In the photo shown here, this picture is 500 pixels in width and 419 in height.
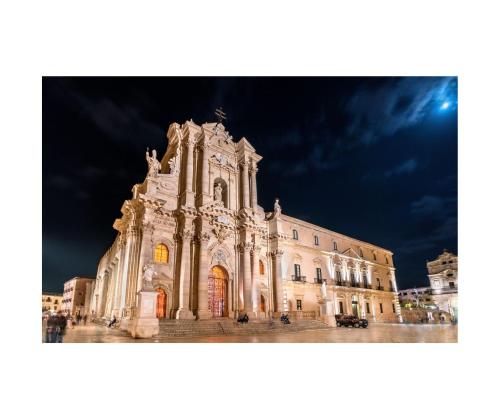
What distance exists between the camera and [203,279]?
1533 cm

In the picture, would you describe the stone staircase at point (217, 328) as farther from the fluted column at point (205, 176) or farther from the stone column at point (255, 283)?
the fluted column at point (205, 176)

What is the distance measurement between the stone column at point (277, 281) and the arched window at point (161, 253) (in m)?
7.11

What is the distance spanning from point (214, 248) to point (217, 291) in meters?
2.34

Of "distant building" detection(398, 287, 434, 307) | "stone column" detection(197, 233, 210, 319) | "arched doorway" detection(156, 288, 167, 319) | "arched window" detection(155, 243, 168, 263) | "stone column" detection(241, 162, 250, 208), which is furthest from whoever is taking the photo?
"distant building" detection(398, 287, 434, 307)

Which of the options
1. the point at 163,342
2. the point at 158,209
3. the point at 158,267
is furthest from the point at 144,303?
the point at 158,209

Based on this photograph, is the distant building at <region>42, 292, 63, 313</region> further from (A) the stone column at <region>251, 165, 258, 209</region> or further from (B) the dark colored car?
(B) the dark colored car

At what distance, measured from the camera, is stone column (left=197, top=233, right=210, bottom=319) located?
14625 mm

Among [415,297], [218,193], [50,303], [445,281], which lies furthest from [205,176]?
[415,297]

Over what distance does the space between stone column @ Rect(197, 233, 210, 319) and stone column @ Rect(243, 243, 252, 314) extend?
2539mm

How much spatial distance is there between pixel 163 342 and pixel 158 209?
6956 mm

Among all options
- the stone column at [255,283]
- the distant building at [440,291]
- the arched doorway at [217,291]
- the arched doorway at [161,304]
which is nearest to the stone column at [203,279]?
the arched doorway at [217,291]

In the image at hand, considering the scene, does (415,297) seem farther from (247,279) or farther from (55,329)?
(55,329)

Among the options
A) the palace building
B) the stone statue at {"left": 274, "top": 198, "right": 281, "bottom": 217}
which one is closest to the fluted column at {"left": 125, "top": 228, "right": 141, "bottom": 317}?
the palace building

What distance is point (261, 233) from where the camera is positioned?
19.3m
